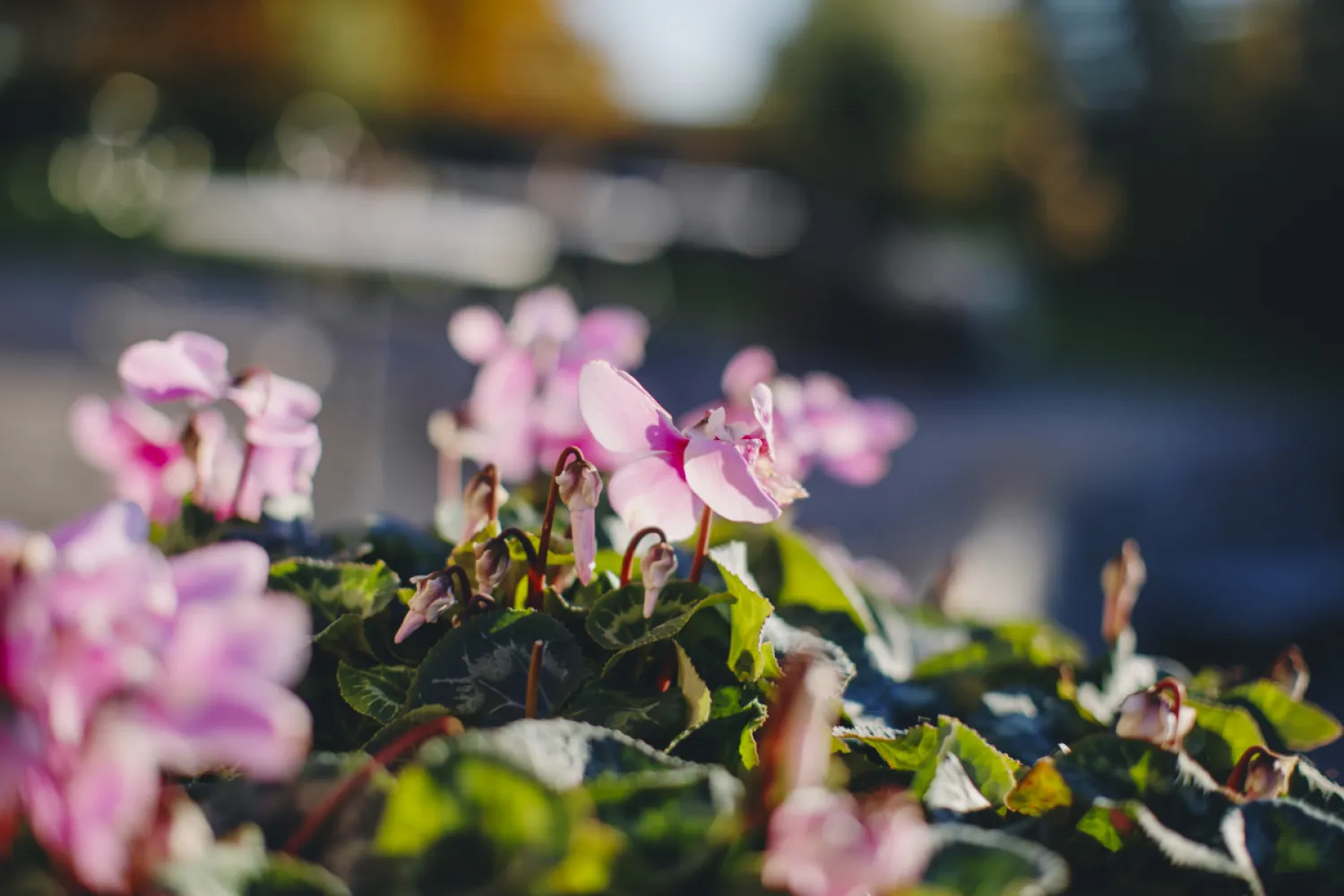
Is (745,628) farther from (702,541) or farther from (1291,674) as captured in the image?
(1291,674)

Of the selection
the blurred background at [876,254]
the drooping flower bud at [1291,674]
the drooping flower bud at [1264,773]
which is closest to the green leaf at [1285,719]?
the drooping flower bud at [1291,674]

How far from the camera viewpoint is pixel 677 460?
0.97 m

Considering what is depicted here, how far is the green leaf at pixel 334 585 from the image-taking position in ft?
3.32

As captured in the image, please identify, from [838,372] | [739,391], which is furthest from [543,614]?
[838,372]

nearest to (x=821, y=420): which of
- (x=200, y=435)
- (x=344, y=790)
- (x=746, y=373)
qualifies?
(x=746, y=373)

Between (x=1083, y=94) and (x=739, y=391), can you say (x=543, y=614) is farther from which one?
(x=1083, y=94)

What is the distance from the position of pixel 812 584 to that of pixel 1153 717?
1.27 ft

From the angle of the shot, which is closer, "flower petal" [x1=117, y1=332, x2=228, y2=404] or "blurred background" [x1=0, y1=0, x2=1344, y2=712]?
"flower petal" [x1=117, y1=332, x2=228, y2=404]

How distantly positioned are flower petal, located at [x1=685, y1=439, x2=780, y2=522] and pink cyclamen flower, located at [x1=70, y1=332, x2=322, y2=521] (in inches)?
13.5

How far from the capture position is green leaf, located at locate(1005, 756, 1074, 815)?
2.85ft

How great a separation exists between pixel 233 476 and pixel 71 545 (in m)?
0.55

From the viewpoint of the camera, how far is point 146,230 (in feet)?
46.6

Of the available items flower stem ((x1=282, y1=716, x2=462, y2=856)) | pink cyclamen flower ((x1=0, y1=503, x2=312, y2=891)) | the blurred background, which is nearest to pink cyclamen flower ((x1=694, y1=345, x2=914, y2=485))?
flower stem ((x1=282, y1=716, x2=462, y2=856))

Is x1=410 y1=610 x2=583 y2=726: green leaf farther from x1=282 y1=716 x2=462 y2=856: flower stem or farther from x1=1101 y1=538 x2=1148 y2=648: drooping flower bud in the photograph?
x1=1101 y1=538 x2=1148 y2=648: drooping flower bud
